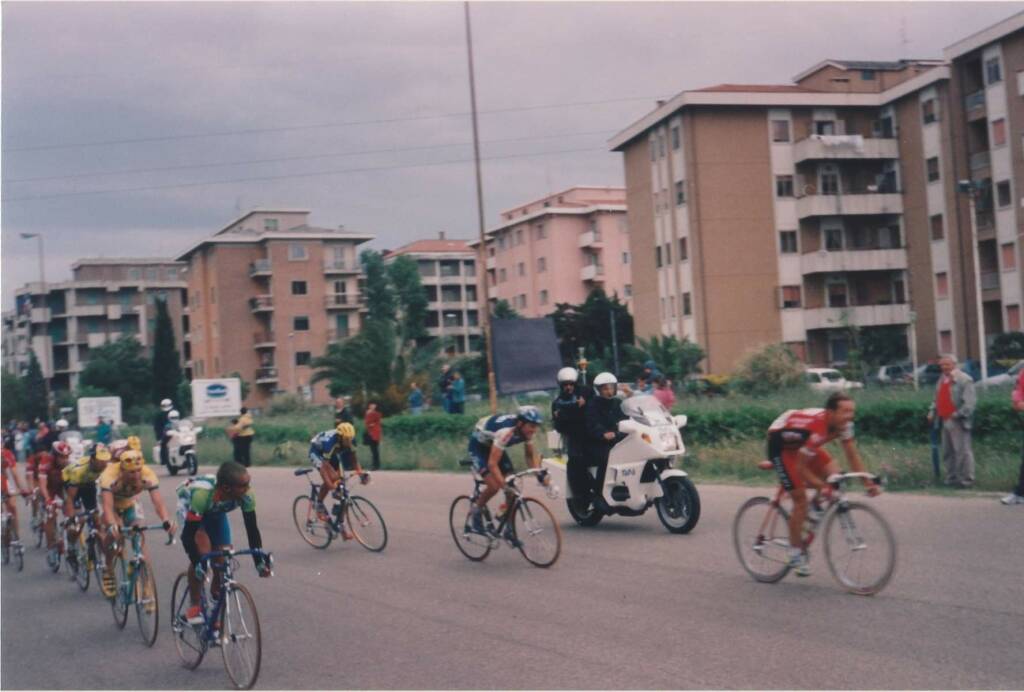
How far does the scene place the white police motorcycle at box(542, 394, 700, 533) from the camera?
12234 mm

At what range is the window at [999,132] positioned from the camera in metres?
47.7

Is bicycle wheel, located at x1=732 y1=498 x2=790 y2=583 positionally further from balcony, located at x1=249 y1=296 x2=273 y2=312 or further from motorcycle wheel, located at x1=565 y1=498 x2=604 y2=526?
balcony, located at x1=249 y1=296 x2=273 y2=312

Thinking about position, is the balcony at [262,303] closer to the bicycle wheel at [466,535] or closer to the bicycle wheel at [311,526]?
the bicycle wheel at [311,526]

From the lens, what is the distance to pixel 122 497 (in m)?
10.2

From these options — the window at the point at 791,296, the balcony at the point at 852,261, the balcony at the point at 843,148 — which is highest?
the balcony at the point at 843,148

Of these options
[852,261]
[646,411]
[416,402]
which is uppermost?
[852,261]

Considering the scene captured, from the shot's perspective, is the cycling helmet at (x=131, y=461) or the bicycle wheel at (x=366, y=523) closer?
the cycling helmet at (x=131, y=461)

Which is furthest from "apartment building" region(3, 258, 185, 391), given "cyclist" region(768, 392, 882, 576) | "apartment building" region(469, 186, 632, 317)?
"cyclist" region(768, 392, 882, 576)

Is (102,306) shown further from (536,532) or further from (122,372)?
(536,532)

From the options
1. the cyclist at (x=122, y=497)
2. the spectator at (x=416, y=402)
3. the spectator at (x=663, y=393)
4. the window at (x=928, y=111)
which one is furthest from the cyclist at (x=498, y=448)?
the window at (x=928, y=111)

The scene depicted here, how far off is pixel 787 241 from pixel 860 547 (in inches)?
1925

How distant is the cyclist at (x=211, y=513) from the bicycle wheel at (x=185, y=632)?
0.28 feet

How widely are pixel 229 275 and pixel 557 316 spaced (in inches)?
1139

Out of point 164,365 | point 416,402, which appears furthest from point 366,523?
point 164,365
